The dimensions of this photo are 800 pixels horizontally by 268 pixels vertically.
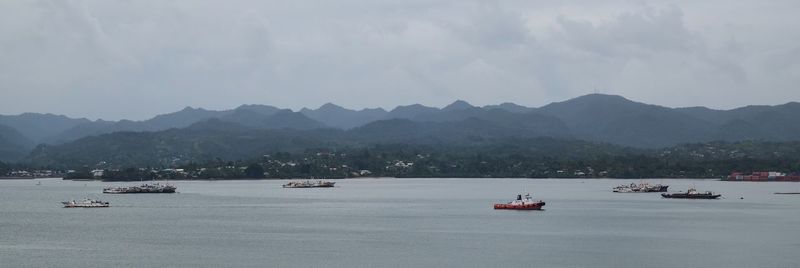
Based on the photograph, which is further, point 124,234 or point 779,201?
point 779,201

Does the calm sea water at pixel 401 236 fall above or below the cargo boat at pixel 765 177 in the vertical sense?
below

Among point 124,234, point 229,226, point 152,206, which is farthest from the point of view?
point 152,206

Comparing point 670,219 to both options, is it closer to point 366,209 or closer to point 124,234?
point 366,209

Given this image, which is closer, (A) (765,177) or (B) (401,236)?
(B) (401,236)

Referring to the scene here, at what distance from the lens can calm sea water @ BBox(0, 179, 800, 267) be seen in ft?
159

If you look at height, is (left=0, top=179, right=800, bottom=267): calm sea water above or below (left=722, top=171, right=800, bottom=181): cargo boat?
below

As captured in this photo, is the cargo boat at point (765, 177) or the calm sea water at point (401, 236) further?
the cargo boat at point (765, 177)

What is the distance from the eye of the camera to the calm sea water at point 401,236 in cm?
4844

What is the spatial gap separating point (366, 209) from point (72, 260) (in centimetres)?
4406

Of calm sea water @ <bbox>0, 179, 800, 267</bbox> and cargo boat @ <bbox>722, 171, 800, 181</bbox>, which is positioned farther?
cargo boat @ <bbox>722, 171, 800, 181</bbox>

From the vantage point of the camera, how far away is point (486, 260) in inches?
1891

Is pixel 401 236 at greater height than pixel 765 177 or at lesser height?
lesser

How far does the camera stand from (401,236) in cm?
6091

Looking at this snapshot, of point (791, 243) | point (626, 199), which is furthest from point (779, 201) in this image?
A: point (791, 243)
